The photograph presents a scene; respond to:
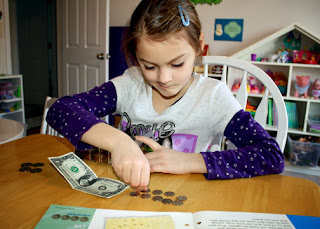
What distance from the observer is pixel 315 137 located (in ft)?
8.66

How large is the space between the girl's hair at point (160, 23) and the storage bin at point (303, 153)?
2.03m

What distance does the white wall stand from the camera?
264 centimetres

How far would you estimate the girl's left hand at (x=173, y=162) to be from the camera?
698 mm

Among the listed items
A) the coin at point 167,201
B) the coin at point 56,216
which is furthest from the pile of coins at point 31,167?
the coin at point 167,201

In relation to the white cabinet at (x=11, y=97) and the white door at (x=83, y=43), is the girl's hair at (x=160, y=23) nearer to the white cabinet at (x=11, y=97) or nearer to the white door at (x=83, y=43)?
the white door at (x=83, y=43)

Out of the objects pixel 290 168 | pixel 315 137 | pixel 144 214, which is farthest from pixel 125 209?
pixel 315 137

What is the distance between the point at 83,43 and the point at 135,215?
2.93 m

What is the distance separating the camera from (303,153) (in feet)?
8.24

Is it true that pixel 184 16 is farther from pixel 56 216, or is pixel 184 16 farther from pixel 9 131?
pixel 9 131

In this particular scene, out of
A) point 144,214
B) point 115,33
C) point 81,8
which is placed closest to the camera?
point 144,214

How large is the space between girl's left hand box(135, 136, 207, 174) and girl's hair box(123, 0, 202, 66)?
30 cm

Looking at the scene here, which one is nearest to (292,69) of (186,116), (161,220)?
(186,116)

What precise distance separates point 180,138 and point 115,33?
110 inches

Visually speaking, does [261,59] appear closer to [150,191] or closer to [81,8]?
[81,8]
